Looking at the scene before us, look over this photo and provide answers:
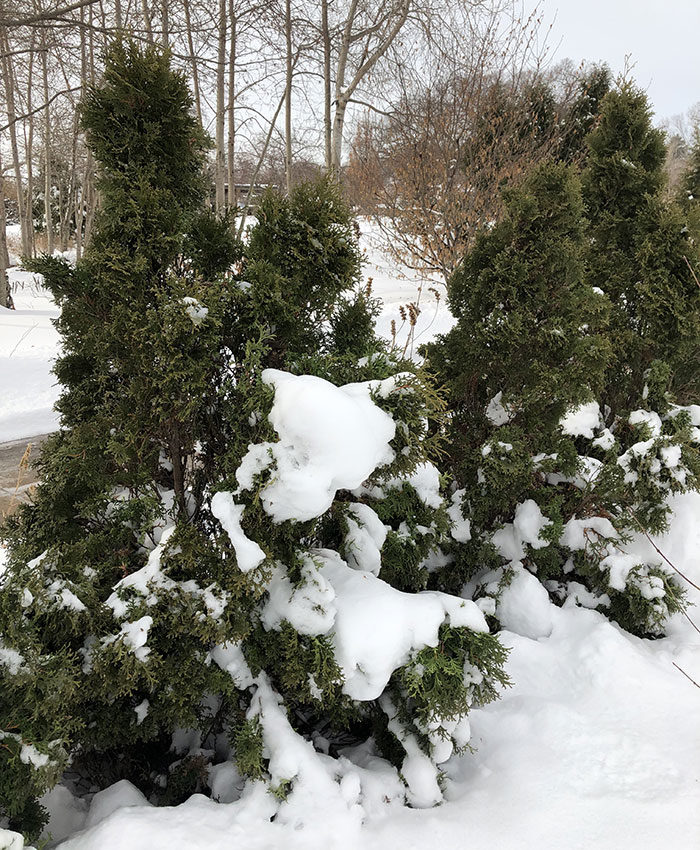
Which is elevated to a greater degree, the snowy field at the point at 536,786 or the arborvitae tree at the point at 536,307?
the arborvitae tree at the point at 536,307

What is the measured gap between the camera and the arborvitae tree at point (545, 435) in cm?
321

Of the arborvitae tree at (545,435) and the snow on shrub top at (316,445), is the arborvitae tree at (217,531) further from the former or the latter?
the arborvitae tree at (545,435)

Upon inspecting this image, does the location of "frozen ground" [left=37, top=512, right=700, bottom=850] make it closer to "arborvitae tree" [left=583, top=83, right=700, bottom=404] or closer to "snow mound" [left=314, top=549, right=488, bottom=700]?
"snow mound" [left=314, top=549, right=488, bottom=700]

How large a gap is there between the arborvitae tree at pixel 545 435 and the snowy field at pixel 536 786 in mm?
331

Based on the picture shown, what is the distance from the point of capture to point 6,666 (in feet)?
5.71

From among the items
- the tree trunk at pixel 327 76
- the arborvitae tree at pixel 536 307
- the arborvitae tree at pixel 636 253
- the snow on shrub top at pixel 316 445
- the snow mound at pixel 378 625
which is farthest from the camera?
the tree trunk at pixel 327 76

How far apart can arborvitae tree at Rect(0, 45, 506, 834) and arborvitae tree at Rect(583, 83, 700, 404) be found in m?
2.64

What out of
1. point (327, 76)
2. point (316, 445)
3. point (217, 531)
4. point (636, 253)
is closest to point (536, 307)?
point (636, 253)

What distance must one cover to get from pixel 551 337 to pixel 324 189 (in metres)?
1.77

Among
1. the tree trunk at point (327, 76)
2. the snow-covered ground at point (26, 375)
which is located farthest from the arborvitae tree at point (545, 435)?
the tree trunk at point (327, 76)

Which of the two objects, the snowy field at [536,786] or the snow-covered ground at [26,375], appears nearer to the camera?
the snowy field at [536,786]

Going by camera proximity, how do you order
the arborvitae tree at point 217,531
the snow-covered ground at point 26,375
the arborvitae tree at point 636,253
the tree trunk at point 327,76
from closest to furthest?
the arborvitae tree at point 217,531
the arborvitae tree at point 636,253
the snow-covered ground at point 26,375
the tree trunk at point 327,76

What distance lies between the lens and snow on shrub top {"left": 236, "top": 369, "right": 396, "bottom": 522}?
1.69 meters

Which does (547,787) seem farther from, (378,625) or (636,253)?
(636,253)
